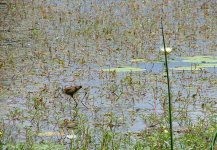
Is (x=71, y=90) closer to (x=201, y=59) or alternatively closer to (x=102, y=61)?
(x=102, y=61)

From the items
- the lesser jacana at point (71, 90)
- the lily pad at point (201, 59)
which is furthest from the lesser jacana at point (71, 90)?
the lily pad at point (201, 59)

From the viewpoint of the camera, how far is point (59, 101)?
4805 mm

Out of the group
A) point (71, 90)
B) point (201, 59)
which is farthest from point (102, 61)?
point (71, 90)

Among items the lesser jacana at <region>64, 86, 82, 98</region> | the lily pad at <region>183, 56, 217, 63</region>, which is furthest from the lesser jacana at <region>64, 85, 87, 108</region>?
the lily pad at <region>183, 56, 217, 63</region>

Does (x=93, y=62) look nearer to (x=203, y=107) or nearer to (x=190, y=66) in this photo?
(x=190, y=66)

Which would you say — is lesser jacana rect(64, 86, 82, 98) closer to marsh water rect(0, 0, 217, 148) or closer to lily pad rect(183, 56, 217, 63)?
marsh water rect(0, 0, 217, 148)

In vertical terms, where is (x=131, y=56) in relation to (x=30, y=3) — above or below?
below

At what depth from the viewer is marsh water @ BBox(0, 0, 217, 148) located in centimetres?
452

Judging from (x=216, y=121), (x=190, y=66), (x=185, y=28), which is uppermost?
(x=185, y=28)

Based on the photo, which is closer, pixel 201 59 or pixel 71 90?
pixel 71 90

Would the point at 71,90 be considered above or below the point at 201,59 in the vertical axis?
below

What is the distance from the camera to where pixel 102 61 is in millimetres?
6363

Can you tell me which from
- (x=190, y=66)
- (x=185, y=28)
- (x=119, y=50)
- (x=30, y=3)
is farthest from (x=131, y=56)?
(x=30, y=3)

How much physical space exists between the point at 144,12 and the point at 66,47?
9.10 feet
